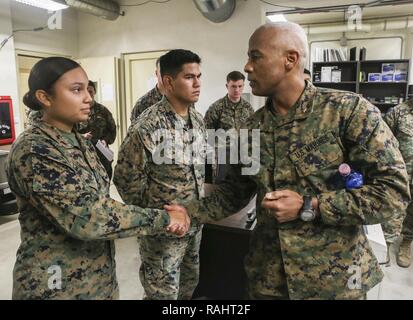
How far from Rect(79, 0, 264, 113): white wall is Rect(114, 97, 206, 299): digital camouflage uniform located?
308 centimetres

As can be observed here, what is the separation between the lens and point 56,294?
1139 millimetres

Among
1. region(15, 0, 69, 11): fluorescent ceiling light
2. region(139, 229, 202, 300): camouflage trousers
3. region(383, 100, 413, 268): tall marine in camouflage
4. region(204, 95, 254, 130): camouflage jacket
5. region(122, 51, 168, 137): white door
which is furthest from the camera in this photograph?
region(122, 51, 168, 137): white door

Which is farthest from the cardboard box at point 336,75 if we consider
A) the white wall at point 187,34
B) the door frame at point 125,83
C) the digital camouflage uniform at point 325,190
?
the digital camouflage uniform at point 325,190

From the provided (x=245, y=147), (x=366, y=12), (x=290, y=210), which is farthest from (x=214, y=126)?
(x=366, y=12)

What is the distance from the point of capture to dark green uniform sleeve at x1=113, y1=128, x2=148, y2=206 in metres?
1.77

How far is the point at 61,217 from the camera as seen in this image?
1067mm

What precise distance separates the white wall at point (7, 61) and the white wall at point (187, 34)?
147 centimetres

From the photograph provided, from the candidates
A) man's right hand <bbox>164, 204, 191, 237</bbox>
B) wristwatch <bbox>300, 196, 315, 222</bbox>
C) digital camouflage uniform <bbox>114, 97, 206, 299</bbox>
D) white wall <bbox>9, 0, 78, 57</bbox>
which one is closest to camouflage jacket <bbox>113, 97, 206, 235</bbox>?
digital camouflage uniform <bbox>114, 97, 206, 299</bbox>

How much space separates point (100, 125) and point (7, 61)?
7.20ft

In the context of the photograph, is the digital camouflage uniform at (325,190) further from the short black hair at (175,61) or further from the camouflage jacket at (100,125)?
the camouflage jacket at (100,125)

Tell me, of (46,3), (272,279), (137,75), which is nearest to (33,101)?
(272,279)

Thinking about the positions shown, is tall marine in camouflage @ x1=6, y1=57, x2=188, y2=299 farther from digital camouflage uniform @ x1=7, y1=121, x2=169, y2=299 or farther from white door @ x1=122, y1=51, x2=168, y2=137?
white door @ x1=122, y1=51, x2=168, y2=137

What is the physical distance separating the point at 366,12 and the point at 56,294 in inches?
267

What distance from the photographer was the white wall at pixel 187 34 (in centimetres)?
476
